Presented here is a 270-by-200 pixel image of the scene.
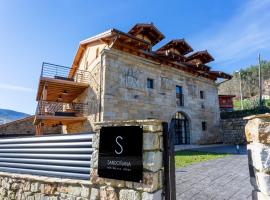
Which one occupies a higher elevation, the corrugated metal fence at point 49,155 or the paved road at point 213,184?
the corrugated metal fence at point 49,155

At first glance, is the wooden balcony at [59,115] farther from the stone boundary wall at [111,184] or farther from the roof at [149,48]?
the stone boundary wall at [111,184]

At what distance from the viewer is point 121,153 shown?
3.14 meters

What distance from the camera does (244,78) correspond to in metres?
47.4

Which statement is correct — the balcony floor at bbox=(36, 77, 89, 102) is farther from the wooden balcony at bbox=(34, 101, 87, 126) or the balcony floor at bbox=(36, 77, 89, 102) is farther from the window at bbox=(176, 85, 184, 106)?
the window at bbox=(176, 85, 184, 106)

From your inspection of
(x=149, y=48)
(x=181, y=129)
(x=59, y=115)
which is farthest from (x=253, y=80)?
(x=59, y=115)

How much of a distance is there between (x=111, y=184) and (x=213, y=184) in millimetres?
3797

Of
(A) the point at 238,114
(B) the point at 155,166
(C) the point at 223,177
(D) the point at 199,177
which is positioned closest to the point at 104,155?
(B) the point at 155,166

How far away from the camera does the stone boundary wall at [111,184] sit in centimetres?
285

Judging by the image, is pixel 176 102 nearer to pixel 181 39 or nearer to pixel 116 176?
pixel 181 39

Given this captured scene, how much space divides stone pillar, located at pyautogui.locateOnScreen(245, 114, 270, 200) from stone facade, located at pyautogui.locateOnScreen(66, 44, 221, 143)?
10.5 meters

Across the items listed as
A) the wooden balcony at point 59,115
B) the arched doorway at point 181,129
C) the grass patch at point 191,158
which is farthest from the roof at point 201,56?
the wooden balcony at point 59,115

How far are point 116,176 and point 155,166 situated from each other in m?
0.69

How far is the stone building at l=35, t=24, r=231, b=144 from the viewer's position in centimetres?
1337

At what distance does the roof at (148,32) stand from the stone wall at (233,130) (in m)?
11.2
